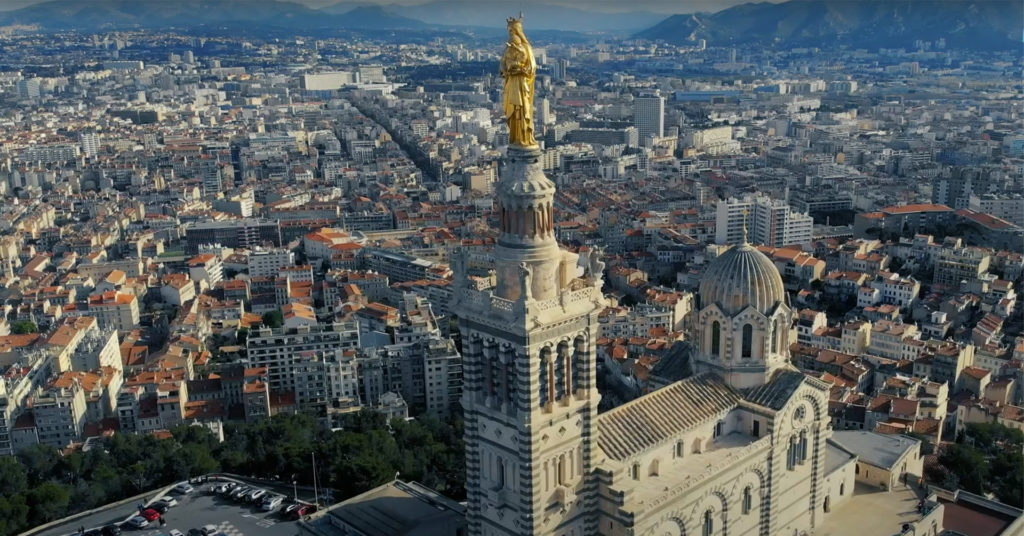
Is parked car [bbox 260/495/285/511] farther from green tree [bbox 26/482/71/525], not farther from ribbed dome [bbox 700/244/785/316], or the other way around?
ribbed dome [bbox 700/244/785/316]

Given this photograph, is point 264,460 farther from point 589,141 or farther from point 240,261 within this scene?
point 589,141

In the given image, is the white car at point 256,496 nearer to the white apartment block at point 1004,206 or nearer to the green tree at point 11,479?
the green tree at point 11,479

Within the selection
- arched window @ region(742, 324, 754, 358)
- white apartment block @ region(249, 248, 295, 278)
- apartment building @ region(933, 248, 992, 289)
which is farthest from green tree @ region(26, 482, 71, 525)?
apartment building @ region(933, 248, 992, 289)

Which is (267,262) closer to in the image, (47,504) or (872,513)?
(47,504)

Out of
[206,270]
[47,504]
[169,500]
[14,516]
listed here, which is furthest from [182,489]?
[206,270]

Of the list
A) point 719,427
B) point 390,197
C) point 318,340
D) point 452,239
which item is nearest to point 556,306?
point 719,427

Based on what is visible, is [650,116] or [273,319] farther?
[650,116]
